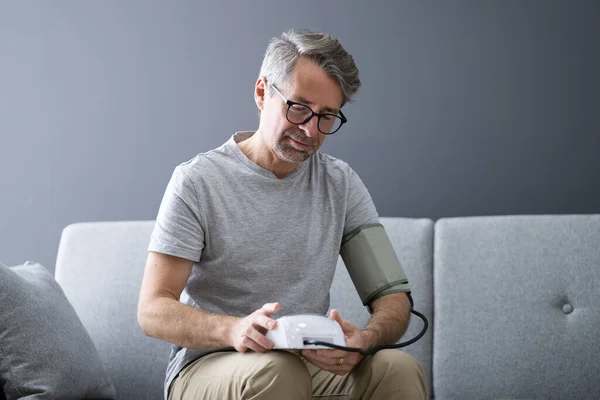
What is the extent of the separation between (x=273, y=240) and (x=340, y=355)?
1.18ft

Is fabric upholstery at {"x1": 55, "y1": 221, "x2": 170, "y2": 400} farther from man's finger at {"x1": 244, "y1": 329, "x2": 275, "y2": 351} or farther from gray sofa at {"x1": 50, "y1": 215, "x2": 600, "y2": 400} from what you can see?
man's finger at {"x1": 244, "y1": 329, "x2": 275, "y2": 351}

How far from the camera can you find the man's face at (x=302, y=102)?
1.70 m

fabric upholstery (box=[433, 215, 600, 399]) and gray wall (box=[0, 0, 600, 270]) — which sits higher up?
gray wall (box=[0, 0, 600, 270])

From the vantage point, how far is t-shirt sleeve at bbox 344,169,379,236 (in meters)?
1.85

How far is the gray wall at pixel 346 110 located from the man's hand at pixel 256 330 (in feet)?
3.92

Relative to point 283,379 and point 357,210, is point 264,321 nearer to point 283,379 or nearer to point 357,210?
point 283,379

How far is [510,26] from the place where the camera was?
2.52 meters

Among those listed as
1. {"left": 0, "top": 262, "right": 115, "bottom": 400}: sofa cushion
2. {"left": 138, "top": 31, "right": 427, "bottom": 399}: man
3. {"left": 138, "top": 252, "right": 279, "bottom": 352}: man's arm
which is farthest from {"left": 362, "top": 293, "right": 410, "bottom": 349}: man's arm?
{"left": 0, "top": 262, "right": 115, "bottom": 400}: sofa cushion

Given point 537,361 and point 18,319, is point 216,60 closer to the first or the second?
point 18,319

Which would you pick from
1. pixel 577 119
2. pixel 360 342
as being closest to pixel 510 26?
pixel 577 119

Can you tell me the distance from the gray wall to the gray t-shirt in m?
0.81

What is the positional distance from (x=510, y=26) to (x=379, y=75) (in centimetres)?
43

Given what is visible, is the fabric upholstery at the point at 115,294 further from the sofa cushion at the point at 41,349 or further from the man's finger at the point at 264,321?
the man's finger at the point at 264,321

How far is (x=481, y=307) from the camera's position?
216cm
